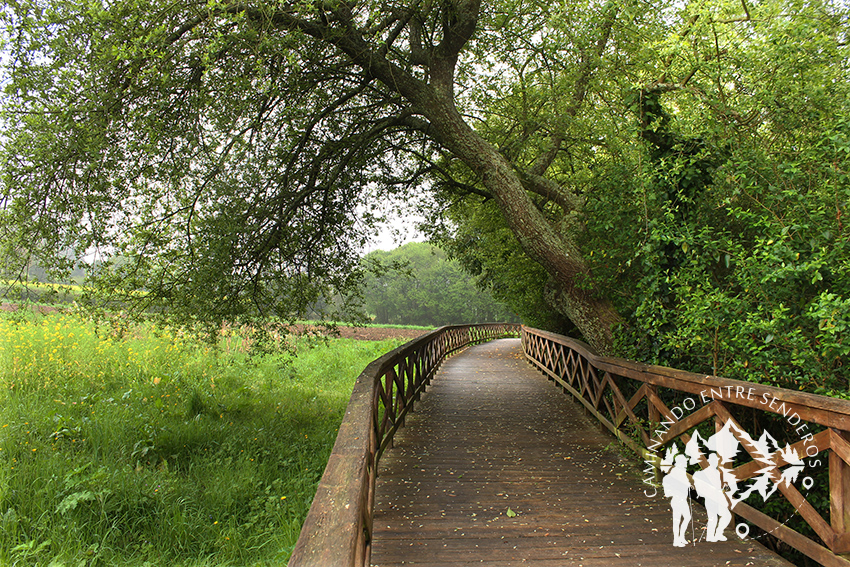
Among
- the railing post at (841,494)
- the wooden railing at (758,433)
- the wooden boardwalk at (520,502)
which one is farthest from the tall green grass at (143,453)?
the railing post at (841,494)

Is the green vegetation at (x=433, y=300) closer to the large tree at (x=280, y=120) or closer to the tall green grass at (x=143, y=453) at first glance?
the large tree at (x=280, y=120)

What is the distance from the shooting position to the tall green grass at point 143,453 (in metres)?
3.89

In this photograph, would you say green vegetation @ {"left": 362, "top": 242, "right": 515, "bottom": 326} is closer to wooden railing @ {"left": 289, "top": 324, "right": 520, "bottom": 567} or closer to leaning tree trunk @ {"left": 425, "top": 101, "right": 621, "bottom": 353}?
leaning tree trunk @ {"left": 425, "top": 101, "right": 621, "bottom": 353}

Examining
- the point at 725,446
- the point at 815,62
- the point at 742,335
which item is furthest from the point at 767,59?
the point at 725,446

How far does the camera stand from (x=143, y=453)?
16.8 ft

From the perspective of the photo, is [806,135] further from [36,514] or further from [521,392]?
[36,514]

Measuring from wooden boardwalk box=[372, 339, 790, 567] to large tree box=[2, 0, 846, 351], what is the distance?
206 cm

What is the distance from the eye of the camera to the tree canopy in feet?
12.9

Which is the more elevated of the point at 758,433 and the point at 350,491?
the point at 350,491

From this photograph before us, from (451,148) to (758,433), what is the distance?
5.43m

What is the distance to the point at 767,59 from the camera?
13.6 ft

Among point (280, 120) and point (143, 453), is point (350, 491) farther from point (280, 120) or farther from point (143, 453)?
point (280, 120)

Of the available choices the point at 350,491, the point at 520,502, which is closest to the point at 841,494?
the point at 520,502

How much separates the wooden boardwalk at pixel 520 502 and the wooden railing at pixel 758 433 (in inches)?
12.0
